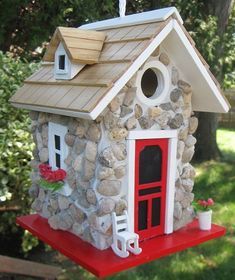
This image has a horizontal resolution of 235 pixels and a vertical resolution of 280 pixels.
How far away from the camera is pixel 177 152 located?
233 centimetres

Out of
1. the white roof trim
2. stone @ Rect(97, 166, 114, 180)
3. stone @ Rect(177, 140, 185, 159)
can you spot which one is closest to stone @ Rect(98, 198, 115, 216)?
stone @ Rect(97, 166, 114, 180)

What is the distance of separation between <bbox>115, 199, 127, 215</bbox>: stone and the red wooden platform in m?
0.19

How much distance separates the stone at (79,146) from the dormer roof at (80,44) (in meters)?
0.39

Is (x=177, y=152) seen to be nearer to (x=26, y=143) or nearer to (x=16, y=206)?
(x=26, y=143)

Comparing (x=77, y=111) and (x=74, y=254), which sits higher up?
(x=77, y=111)

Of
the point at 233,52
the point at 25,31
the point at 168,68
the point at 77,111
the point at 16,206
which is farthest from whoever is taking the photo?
the point at 233,52

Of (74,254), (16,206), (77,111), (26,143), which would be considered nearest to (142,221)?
(74,254)

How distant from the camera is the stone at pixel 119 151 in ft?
6.64

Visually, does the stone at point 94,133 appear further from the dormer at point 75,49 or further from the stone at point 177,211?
the stone at point 177,211

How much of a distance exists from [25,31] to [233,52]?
10.6 feet

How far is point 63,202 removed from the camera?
2.29m

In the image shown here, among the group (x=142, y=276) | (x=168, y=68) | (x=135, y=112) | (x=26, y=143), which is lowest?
(x=142, y=276)

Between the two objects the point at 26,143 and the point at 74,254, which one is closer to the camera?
the point at 74,254

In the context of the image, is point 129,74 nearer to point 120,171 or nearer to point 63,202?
point 120,171
